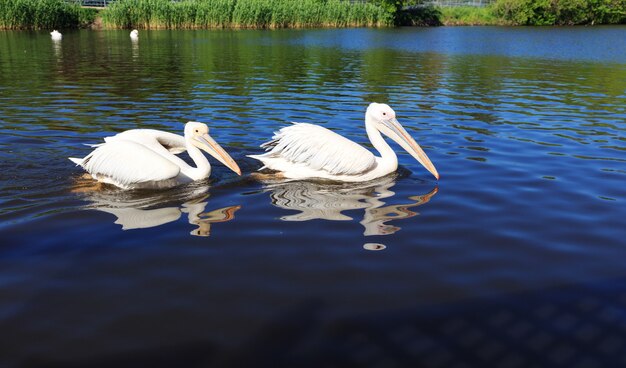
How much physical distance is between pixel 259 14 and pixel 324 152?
3468cm

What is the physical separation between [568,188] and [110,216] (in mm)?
4258

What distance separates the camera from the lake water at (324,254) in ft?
9.01

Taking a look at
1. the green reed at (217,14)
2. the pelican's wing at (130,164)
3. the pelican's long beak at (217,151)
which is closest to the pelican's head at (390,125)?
the pelican's long beak at (217,151)

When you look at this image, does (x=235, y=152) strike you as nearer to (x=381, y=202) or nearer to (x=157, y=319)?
(x=381, y=202)

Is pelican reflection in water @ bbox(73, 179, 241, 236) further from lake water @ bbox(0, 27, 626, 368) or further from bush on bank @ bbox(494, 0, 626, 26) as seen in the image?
bush on bank @ bbox(494, 0, 626, 26)

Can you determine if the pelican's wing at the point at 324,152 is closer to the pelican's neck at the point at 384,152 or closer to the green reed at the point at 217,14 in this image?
the pelican's neck at the point at 384,152

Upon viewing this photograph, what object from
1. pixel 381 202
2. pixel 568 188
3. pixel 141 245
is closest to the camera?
pixel 141 245

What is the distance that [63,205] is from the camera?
4660mm

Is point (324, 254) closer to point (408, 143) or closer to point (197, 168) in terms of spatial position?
point (197, 168)

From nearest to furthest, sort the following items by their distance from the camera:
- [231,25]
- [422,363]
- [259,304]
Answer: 1. [422,363]
2. [259,304]
3. [231,25]

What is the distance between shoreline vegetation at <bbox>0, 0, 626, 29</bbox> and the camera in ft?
114

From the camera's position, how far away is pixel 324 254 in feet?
12.5

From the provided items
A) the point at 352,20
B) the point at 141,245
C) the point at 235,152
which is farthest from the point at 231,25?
the point at 141,245

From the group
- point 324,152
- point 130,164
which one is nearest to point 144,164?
point 130,164
